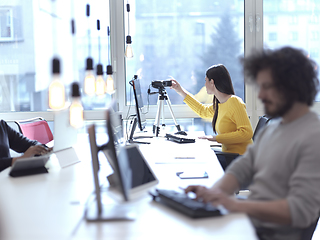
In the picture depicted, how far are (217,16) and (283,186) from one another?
3.06 metres

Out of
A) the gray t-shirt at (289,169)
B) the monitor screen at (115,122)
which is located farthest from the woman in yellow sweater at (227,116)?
the gray t-shirt at (289,169)

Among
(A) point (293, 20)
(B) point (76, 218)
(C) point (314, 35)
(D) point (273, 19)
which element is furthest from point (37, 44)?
(C) point (314, 35)

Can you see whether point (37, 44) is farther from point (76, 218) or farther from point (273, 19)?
point (76, 218)

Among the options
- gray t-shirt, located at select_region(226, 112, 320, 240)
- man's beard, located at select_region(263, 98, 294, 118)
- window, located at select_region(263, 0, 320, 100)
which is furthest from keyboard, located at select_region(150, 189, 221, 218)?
window, located at select_region(263, 0, 320, 100)

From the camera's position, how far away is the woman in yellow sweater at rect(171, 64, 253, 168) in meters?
2.87

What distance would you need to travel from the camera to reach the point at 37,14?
3.90 meters

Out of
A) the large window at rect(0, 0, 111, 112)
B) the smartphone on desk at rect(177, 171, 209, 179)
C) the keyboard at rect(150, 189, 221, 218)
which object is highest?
the large window at rect(0, 0, 111, 112)

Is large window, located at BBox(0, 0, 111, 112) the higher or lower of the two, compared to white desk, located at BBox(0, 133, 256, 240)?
higher

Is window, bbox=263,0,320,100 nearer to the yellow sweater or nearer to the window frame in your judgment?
the window frame

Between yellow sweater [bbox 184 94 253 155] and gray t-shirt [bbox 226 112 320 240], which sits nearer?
gray t-shirt [bbox 226 112 320 240]

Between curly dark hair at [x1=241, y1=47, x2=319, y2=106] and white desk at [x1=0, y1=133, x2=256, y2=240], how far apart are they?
1.64ft

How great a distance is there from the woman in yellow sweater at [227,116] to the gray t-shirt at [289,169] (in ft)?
4.62

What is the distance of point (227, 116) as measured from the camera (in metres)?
2.96

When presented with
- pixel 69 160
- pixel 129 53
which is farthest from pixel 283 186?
pixel 129 53
